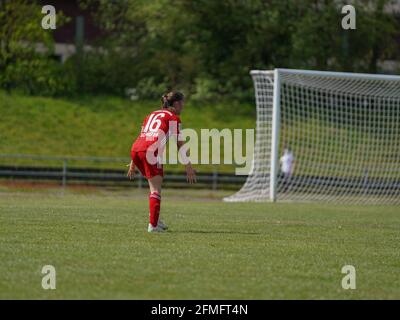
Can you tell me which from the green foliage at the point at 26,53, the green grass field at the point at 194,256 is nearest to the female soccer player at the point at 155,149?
the green grass field at the point at 194,256

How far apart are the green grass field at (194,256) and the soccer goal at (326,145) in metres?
Result: 7.78

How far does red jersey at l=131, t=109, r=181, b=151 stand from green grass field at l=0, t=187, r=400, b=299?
3.75 feet

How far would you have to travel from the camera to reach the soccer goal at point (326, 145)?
77.5 ft

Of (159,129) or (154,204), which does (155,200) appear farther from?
(159,129)

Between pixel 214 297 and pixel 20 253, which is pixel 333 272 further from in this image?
pixel 20 253

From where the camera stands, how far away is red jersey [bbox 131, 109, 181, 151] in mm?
12344

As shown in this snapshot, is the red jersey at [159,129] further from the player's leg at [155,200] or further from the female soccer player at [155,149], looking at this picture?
the player's leg at [155,200]

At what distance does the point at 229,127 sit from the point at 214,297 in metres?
28.3

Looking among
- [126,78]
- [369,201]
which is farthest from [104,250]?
[126,78]

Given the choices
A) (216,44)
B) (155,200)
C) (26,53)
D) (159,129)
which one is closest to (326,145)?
(216,44)

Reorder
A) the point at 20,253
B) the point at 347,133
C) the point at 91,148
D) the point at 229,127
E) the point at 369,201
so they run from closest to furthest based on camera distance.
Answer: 1. the point at 20,253
2. the point at 369,201
3. the point at 347,133
4. the point at 91,148
5. the point at 229,127

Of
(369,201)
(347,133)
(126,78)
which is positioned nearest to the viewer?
(369,201)

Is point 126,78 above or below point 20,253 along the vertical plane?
above

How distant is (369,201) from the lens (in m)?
24.5
